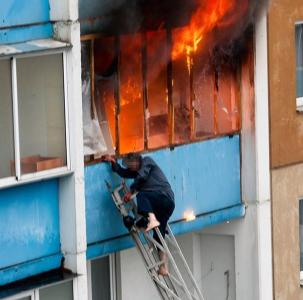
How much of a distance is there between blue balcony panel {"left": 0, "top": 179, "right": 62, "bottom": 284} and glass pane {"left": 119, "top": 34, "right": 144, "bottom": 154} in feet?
6.18

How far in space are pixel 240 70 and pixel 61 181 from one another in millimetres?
4352

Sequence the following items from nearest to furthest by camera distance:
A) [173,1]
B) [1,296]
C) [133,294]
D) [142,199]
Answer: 1. [1,296]
2. [142,199]
3. [173,1]
4. [133,294]

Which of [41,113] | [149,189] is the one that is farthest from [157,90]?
[41,113]

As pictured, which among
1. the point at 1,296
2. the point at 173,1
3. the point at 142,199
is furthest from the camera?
the point at 173,1

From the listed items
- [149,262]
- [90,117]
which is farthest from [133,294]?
[90,117]

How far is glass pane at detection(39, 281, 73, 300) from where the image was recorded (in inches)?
649

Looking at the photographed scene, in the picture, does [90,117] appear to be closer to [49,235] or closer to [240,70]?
[49,235]

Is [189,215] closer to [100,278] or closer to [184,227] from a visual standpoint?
[184,227]

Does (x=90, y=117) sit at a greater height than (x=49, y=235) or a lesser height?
greater

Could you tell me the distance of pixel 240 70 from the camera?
20.0 meters

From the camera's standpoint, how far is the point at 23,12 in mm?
15969

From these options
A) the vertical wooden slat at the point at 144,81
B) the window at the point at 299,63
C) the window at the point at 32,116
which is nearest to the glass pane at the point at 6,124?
the window at the point at 32,116

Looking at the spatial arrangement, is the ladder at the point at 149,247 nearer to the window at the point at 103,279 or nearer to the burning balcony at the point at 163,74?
the burning balcony at the point at 163,74

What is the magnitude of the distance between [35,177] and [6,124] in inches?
26.5
